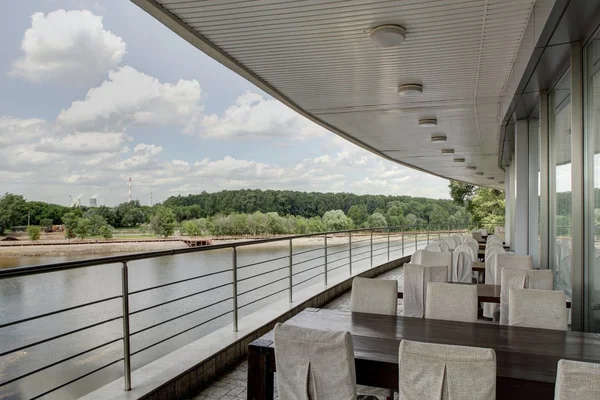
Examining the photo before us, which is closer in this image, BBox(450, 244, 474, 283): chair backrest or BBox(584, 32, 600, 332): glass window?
BBox(584, 32, 600, 332): glass window

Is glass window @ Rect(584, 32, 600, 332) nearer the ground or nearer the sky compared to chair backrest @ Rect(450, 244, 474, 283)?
nearer the sky

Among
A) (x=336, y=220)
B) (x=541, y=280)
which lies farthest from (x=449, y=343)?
(x=336, y=220)

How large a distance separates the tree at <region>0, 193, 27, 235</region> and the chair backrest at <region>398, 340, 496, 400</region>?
17.8m

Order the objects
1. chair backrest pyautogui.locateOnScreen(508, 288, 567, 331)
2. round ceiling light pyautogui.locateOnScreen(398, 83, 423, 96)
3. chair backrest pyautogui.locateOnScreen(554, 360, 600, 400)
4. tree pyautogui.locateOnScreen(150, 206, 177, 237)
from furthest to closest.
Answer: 1. tree pyautogui.locateOnScreen(150, 206, 177, 237)
2. round ceiling light pyautogui.locateOnScreen(398, 83, 423, 96)
3. chair backrest pyautogui.locateOnScreen(508, 288, 567, 331)
4. chair backrest pyautogui.locateOnScreen(554, 360, 600, 400)

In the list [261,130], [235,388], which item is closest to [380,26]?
[235,388]

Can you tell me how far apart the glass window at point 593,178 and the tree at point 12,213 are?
1780 cm

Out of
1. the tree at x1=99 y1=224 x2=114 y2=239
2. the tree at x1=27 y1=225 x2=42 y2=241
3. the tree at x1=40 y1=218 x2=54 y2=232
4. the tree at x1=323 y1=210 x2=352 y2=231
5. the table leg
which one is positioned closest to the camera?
the table leg

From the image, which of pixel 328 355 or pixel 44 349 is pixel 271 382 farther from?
pixel 44 349

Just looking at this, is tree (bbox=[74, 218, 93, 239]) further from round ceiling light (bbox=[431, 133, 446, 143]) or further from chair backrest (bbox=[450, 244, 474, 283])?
chair backrest (bbox=[450, 244, 474, 283])

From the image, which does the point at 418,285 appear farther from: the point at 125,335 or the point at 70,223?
the point at 70,223

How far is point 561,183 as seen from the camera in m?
4.23

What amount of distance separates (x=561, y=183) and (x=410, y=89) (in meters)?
1.83

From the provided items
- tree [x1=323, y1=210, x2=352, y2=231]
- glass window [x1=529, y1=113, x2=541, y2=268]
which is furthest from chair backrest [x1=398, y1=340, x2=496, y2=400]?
tree [x1=323, y1=210, x2=352, y2=231]

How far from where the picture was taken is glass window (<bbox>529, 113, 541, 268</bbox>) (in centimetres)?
580
